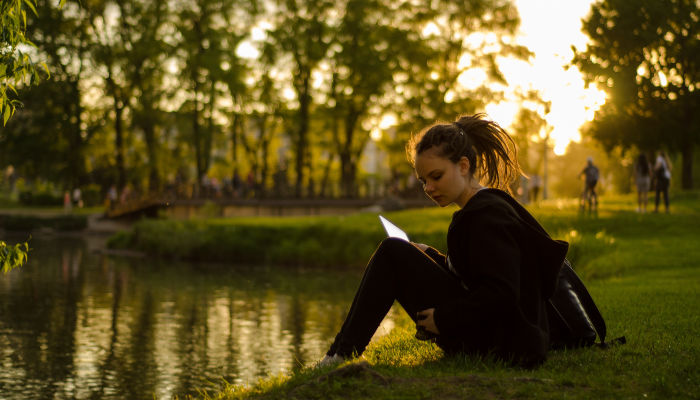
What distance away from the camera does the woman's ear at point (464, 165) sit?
5.28 meters

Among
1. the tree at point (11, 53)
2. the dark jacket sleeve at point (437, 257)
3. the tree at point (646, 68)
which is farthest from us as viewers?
the tree at point (646, 68)

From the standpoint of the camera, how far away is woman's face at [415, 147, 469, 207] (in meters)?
5.25

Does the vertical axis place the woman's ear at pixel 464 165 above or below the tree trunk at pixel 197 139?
below

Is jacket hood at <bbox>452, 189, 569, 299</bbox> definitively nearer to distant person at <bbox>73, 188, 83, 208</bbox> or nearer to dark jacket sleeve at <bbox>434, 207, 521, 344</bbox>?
dark jacket sleeve at <bbox>434, 207, 521, 344</bbox>

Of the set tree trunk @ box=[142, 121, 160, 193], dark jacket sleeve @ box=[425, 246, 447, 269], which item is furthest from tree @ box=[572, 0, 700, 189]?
dark jacket sleeve @ box=[425, 246, 447, 269]

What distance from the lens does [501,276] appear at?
490cm

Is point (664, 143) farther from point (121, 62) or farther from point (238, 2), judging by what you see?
point (121, 62)

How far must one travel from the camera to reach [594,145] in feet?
131

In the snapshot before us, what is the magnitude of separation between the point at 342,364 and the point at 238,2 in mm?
45756

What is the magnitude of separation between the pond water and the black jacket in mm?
5342

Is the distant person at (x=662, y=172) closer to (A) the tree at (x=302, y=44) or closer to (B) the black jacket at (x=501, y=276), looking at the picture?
(A) the tree at (x=302, y=44)

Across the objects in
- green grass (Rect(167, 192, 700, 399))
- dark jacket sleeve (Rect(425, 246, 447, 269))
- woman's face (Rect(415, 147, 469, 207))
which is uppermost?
woman's face (Rect(415, 147, 469, 207))

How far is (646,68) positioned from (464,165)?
3251cm

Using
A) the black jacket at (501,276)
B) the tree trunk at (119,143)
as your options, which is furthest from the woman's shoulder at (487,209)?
the tree trunk at (119,143)
